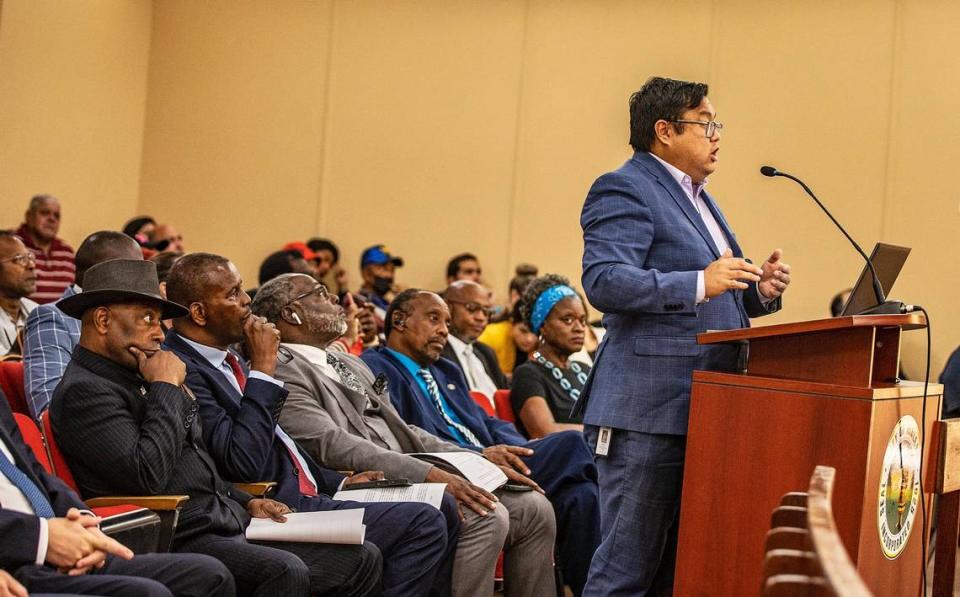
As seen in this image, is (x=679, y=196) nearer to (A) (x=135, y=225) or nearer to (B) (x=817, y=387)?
(B) (x=817, y=387)

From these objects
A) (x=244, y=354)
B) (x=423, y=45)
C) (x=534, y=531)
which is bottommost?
(x=534, y=531)

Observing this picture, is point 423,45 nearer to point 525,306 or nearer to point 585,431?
point 525,306

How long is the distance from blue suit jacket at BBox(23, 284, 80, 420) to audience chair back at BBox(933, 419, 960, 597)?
2.36 m

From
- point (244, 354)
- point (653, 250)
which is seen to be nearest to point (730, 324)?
point (653, 250)

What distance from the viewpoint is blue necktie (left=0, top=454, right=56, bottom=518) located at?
2229mm

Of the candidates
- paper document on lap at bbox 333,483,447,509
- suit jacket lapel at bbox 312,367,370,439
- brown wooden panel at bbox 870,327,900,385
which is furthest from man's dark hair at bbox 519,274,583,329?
brown wooden panel at bbox 870,327,900,385

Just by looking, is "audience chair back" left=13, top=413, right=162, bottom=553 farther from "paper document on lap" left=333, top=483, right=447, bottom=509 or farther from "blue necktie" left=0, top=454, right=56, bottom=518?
"paper document on lap" left=333, top=483, right=447, bottom=509

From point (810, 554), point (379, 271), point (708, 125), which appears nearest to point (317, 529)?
point (708, 125)

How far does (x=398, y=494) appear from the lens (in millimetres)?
3170

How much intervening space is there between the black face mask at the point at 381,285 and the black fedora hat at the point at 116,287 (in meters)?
4.61

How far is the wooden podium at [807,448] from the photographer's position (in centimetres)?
216

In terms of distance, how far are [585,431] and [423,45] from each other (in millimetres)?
5922

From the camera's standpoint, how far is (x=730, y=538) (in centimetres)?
235

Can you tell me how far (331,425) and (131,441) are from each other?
910 millimetres
